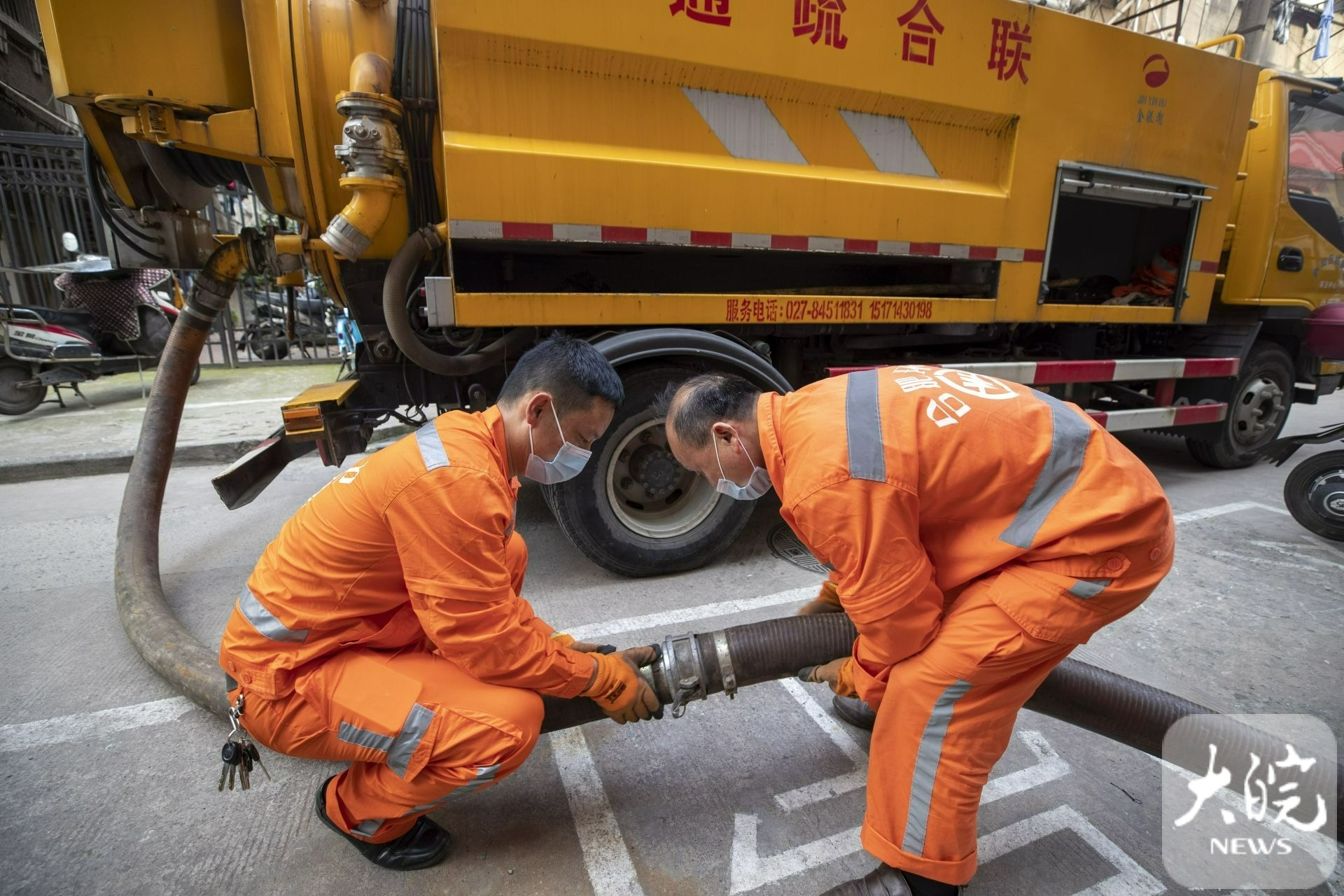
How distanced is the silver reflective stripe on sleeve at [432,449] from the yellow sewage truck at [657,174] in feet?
3.58

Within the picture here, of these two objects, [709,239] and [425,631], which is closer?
[425,631]

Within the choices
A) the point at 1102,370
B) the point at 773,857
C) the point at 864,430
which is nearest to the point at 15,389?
the point at 773,857

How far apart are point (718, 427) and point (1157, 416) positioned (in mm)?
4035

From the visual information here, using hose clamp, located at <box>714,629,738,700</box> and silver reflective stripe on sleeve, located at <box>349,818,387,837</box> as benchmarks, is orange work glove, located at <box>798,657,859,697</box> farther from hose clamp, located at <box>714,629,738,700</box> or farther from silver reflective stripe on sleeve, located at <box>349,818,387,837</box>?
silver reflective stripe on sleeve, located at <box>349,818,387,837</box>

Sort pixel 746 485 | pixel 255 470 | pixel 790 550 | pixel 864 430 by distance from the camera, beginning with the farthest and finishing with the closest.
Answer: pixel 790 550 → pixel 255 470 → pixel 746 485 → pixel 864 430

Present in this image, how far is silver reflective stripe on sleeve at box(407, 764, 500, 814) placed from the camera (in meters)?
1.53

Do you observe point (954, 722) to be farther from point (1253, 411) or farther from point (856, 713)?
point (1253, 411)

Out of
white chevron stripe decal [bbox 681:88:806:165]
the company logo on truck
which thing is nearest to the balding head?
white chevron stripe decal [bbox 681:88:806:165]

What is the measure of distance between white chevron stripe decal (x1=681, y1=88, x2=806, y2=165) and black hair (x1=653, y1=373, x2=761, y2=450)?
5.32ft

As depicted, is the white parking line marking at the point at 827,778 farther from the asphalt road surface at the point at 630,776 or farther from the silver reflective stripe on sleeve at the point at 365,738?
the silver reflective stripe on sleeve at the point at 365,738

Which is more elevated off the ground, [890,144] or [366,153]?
[890,144]

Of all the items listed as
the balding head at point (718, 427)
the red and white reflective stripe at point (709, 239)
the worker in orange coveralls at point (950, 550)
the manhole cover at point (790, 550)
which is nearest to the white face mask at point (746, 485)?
the balding head at point (718, 427)

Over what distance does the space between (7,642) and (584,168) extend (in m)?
2.93

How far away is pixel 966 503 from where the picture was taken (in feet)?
4.64
